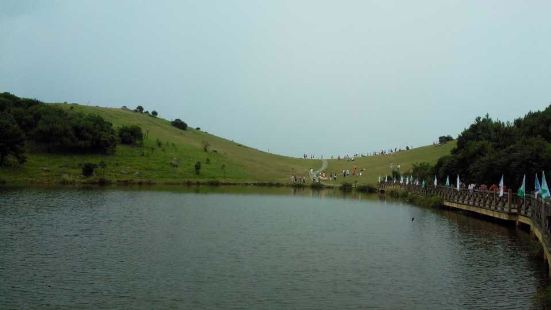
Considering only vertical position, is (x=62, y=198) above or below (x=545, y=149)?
below

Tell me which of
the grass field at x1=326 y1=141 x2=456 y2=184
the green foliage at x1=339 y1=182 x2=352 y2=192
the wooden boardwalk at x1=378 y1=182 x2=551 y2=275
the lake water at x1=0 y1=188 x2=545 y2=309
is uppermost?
the grass field at x1=326 y1=141 x2=456 y2=184

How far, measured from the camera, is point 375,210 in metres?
67.5

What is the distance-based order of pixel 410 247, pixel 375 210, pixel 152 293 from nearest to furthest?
pixel 152 293 < pixel 410 247 < pixel 375 210

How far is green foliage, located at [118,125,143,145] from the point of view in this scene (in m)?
119

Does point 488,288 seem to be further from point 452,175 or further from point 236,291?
point 452,175

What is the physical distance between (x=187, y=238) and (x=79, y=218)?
41.1 feet

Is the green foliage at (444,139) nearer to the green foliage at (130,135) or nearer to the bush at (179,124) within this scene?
the bush at (179,124)

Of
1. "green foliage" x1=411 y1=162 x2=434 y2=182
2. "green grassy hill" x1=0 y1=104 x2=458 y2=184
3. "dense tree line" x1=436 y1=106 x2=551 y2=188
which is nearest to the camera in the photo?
"dense tree line" x1=436 y1=106 x2=551 y2=188

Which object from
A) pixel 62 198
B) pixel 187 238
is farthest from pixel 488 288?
pixel 62 198

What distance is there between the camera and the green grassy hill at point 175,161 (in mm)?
96500

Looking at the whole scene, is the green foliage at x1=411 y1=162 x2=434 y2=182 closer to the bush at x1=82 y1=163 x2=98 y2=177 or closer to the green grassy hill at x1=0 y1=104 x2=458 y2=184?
the green grassy hill at x1=0 y1=104 x2=458 y2=184

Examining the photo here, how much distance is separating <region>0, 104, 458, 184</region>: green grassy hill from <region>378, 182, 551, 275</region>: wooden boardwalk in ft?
165

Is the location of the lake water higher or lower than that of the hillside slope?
lower

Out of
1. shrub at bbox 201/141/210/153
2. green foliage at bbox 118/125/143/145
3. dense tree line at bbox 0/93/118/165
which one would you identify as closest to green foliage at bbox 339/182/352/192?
shrub at bbox 201/141/210/153
